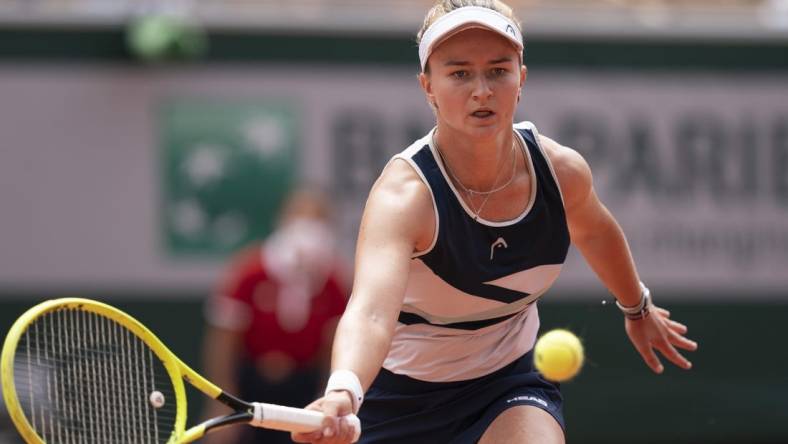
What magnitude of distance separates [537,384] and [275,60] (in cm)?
523

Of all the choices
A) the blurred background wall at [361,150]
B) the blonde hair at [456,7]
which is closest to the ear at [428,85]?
the blonde hair at [456,7]

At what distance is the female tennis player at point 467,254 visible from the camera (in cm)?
380

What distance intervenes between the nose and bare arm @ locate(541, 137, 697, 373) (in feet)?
1.41

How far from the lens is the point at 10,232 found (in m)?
8.91

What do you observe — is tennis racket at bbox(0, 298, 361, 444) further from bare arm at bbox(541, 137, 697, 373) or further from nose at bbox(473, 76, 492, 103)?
bare arm at bbox(541, 137, 697, 373)

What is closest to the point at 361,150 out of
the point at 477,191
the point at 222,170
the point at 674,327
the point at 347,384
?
the point at 222,170

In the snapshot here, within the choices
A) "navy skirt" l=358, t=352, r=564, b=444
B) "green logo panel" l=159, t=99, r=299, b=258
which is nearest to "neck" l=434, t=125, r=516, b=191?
"navy skirt" l=358, t=352, r=564, b=444

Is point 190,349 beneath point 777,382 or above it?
above

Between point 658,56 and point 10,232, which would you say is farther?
point 658,56

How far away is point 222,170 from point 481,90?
5470 mm

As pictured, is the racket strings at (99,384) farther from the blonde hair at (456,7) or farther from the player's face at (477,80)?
the blonde hair at (456,7)

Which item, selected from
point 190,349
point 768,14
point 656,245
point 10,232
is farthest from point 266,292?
point 768,14

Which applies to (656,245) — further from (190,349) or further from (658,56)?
(190,349)

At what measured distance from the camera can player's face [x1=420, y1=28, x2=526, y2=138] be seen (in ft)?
12.7
